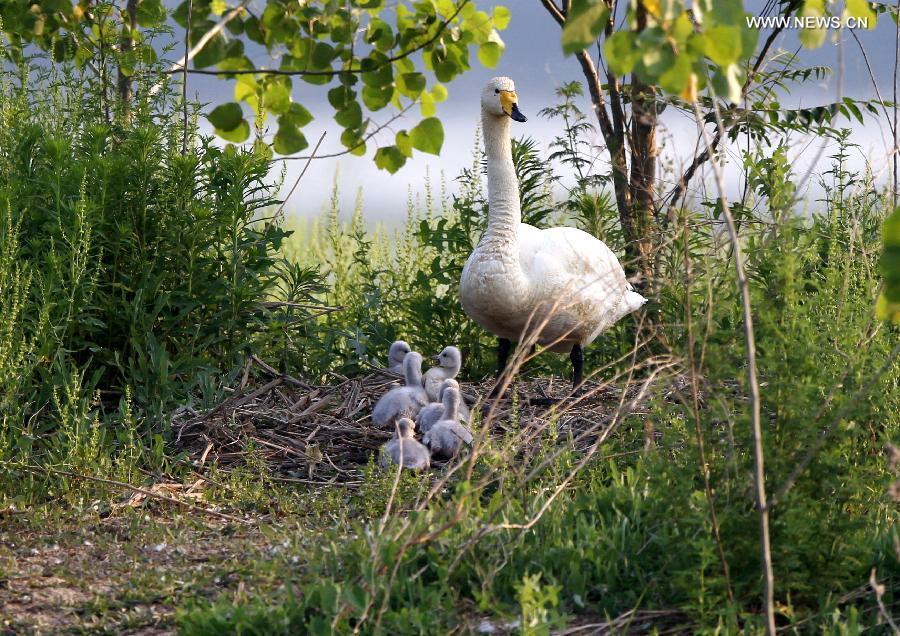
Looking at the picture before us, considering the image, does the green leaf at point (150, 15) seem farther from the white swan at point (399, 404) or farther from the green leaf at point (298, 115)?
the white swan at point (399, 404)

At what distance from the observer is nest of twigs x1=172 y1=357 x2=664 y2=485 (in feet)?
18.4

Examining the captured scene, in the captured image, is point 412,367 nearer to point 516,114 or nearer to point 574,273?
point 574,273

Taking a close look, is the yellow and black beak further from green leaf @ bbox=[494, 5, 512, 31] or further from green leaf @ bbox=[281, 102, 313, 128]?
green leaf @ bbox=[281, 102, 313, 128]

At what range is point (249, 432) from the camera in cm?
A: 595

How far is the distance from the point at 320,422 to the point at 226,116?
2.85m

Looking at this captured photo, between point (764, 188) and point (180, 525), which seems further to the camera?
point (764, 188)

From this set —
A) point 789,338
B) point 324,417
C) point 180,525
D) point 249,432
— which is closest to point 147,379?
point 249,432

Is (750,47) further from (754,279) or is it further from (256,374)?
(256,374)

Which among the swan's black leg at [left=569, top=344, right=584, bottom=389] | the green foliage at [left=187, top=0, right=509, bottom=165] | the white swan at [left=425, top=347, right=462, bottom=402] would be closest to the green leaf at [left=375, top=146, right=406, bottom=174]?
Answer: the green foliage at [left=187, top=0, right=509, bottom=165]

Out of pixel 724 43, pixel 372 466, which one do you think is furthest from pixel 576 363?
pixel 724 43

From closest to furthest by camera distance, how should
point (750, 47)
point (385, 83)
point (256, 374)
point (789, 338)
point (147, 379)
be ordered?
point (750, 47) < point (789, 338) < point (385, 83) < point (147, 379) < point (256, 374)

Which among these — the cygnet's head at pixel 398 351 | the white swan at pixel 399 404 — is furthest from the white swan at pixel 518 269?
the white swan at pixel 399 404

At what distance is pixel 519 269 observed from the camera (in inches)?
243

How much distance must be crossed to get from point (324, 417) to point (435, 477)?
48.4 inches
